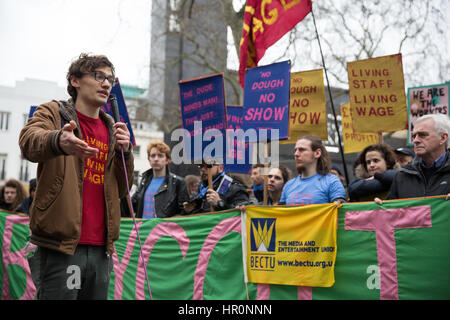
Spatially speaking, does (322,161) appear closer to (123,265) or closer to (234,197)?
(234,197)

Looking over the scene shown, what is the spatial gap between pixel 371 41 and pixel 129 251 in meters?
15.6

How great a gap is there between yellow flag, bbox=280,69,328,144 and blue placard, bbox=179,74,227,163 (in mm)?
1078

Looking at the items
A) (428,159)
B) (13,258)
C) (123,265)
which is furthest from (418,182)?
(13,258)

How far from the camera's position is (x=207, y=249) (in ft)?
18.0

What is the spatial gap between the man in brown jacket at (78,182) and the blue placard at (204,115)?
9.78 feet

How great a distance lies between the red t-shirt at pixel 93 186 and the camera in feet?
8.88

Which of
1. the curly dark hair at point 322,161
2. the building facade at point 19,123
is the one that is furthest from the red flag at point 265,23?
the building facade at point 19,123

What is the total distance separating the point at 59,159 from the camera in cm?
256

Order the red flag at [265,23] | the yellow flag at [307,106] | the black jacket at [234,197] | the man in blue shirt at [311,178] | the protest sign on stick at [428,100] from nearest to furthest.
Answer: the man in blue shirt at [311,178], the black jacket at [234,197], the red flag at [265,23], the yellow flag at [307,106], the protest sign on stick at [428,100]

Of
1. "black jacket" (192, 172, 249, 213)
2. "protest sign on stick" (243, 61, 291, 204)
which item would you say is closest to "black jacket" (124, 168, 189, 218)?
"black jacket" (192, 172, 249, 213)

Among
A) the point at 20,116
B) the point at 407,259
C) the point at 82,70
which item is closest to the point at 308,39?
the point at 407,259

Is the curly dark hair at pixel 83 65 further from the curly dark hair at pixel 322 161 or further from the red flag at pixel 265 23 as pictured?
the red flag at pixel 265 23

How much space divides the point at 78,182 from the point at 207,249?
3020 mm
